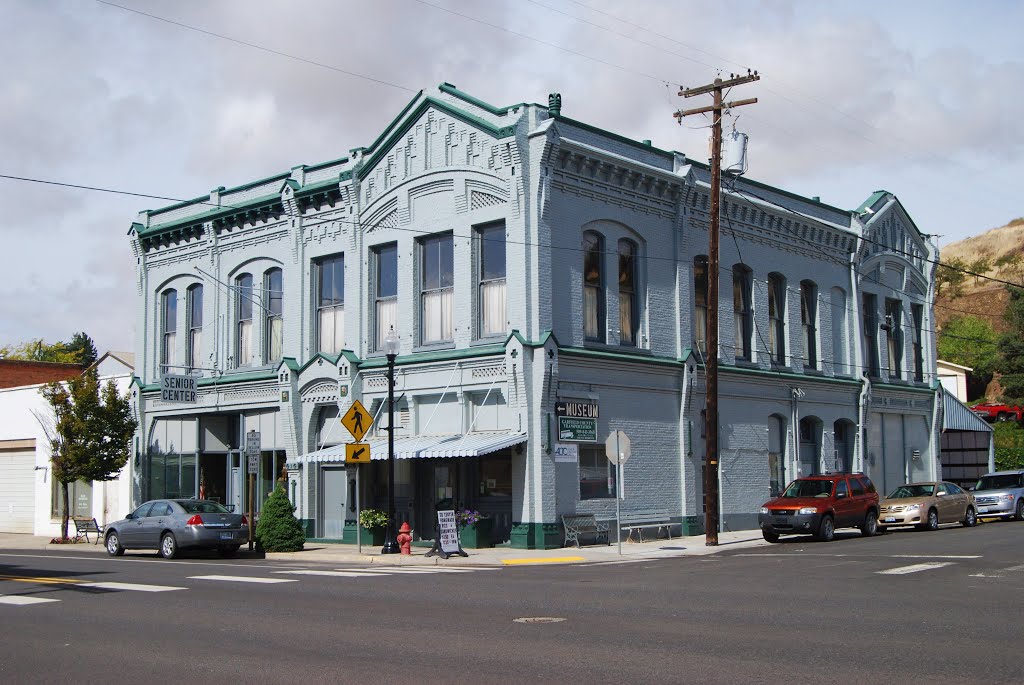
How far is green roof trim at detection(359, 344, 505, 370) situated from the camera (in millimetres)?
26828

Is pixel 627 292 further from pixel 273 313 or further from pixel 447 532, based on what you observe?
pixel 273 313

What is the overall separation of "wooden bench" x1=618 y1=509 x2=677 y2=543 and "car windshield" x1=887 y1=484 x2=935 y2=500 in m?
7.29

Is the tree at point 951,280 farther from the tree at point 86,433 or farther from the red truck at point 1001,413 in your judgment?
the tree at point 86,433

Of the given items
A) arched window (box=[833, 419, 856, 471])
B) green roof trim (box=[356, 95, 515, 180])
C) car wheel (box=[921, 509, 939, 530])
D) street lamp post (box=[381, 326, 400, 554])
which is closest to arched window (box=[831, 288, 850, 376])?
arched window (box=[833, 419, 856, 471])

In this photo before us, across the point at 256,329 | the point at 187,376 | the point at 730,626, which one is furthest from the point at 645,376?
the point at 730,626

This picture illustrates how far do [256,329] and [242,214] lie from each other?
3.63 meters

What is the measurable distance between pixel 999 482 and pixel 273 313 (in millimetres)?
23859

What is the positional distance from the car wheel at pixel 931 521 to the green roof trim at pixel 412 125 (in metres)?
15.8

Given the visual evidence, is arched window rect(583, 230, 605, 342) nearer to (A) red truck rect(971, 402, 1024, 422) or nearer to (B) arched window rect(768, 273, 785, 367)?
(B) arched window rect(768, 273, 785, 367)

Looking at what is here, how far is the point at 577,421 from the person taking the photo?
26.8 m

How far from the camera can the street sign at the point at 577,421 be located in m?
26.4

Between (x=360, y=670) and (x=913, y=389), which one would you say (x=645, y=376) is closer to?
(x=913, y=389)

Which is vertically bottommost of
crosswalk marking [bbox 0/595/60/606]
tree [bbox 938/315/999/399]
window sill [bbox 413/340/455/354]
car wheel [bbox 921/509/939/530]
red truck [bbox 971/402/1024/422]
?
car wheel [bbox 921/509/939/530]

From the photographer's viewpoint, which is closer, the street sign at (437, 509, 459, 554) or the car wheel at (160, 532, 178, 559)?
the street sign at (437, 509, 459, 554)
